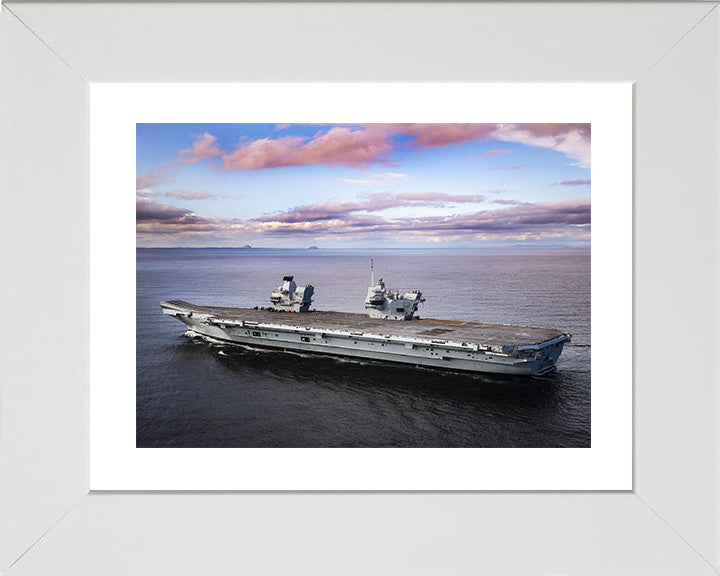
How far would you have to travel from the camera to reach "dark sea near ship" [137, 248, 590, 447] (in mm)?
7137

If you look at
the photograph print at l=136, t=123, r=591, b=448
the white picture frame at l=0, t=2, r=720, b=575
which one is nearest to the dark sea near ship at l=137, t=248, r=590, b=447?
the photograph print at l=136, t=123, r=591, b=448

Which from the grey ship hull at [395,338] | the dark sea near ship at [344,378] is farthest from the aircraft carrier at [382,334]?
the dark sea near ship at [344,378]

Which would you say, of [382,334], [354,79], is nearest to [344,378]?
[382,334]

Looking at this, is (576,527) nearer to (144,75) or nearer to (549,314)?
(144,75)

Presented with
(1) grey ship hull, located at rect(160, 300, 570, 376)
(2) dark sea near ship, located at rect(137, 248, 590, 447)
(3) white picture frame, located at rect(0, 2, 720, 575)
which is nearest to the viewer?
(3) white picture frame, located at rect(0, 2, 720, 575)

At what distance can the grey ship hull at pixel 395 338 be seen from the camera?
28.9ft

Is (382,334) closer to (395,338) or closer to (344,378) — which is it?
(395,338)

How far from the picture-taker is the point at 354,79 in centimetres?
335

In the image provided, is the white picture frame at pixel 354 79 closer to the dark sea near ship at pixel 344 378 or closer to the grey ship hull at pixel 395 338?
the dark sea near ship at pixel 344 378

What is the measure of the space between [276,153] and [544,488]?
6.68 metres

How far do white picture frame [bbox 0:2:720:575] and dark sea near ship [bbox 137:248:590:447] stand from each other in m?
3.39

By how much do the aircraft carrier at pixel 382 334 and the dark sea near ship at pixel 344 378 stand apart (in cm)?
25

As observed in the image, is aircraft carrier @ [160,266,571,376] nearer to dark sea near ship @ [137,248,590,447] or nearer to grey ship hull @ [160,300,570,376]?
grey ship hull @ [160,300,570,376]
